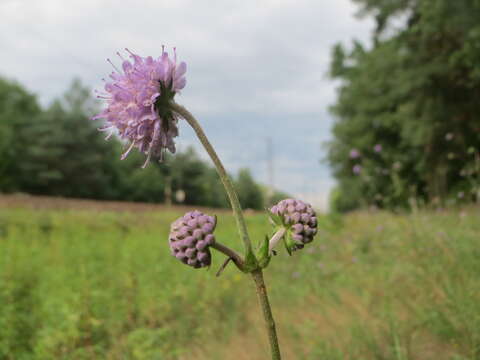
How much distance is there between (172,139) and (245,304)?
393 centimetres

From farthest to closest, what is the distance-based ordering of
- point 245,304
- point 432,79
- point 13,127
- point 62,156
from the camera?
point 13,127 → point 62,156 → point 432,79 → point 245,304

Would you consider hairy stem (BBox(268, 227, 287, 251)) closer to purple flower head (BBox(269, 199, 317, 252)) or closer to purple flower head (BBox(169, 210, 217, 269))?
purple flower head (BBox(269, 199, 317, 252))

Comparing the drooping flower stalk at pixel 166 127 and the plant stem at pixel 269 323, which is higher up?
the drooping flower stalk at pixel 166 127

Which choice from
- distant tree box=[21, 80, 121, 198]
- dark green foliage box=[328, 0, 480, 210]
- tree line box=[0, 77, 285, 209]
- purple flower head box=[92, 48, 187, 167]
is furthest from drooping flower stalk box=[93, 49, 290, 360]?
distant tree box=[21, 80, 121, 198]

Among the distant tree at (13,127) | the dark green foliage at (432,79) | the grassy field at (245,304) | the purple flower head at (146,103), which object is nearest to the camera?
the purple flower head at (146,103)

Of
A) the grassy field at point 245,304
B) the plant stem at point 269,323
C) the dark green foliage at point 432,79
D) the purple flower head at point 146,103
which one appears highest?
the dark green foliage at point 432,79

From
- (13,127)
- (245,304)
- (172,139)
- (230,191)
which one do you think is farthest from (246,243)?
(13,127)

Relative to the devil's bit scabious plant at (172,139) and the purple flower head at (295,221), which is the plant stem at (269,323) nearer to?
the devil's bit scabious plant at (172,139)

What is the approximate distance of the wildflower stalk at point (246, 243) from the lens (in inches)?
34.0

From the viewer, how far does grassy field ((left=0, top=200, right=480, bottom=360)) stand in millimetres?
2607

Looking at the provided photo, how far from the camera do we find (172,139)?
40.3 inches

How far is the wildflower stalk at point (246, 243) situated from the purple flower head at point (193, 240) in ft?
0.28

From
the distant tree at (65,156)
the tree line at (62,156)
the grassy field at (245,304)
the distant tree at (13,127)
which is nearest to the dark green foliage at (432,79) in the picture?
the grassy field at (245,304)

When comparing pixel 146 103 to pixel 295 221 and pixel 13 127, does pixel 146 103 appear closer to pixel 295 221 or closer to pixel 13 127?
pixel 295 221
